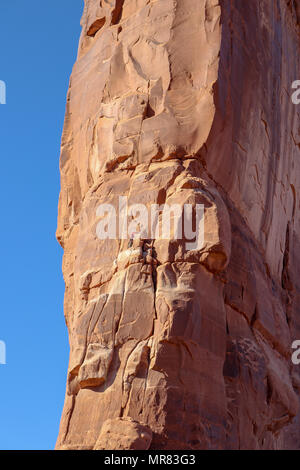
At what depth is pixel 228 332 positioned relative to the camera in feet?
38.7

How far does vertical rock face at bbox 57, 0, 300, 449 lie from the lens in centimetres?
1085

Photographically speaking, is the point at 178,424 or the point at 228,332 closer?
the point at 178,424

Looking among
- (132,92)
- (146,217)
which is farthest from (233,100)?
(146,217)

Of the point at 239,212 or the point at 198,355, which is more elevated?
the point at 239,212

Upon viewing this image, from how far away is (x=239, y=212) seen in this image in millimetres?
12844

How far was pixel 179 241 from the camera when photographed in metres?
11.4

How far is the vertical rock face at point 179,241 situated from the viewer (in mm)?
10852

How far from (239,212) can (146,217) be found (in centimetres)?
174

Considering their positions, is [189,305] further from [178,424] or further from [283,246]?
[283,246]

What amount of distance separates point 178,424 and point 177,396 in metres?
0.32
